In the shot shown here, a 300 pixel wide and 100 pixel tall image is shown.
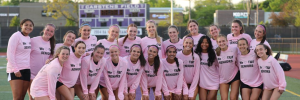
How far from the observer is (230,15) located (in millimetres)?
65188

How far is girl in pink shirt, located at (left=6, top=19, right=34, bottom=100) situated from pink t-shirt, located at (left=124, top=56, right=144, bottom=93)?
1.78 metres

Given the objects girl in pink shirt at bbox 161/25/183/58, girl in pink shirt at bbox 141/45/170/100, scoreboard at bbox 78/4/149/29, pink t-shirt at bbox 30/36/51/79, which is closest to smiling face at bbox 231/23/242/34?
girl in pink shirt at bbox 161/25/183/58

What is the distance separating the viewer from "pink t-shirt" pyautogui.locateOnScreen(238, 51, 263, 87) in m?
6.77

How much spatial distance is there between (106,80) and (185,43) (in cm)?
158

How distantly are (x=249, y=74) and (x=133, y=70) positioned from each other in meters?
2.09

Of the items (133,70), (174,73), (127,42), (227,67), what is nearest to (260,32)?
(227,67)

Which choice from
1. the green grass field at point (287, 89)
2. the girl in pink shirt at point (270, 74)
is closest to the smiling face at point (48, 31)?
the green grass field at point (287, 89)

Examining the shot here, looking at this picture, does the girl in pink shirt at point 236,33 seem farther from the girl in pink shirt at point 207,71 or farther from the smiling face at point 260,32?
the girl in pink shirt at point 207,71

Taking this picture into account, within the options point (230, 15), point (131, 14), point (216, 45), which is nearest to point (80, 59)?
point (216, 45)

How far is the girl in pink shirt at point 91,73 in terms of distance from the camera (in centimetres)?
666

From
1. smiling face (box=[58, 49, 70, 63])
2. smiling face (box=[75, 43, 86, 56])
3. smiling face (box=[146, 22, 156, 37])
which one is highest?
smiling face (box=[146, 22, 156, 37])

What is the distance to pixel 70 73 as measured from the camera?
21.1ft

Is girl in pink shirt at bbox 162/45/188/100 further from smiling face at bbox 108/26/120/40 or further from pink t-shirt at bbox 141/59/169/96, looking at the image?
smiling face at bbox 108/26/120/40

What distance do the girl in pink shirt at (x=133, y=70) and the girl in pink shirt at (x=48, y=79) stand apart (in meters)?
1.32
